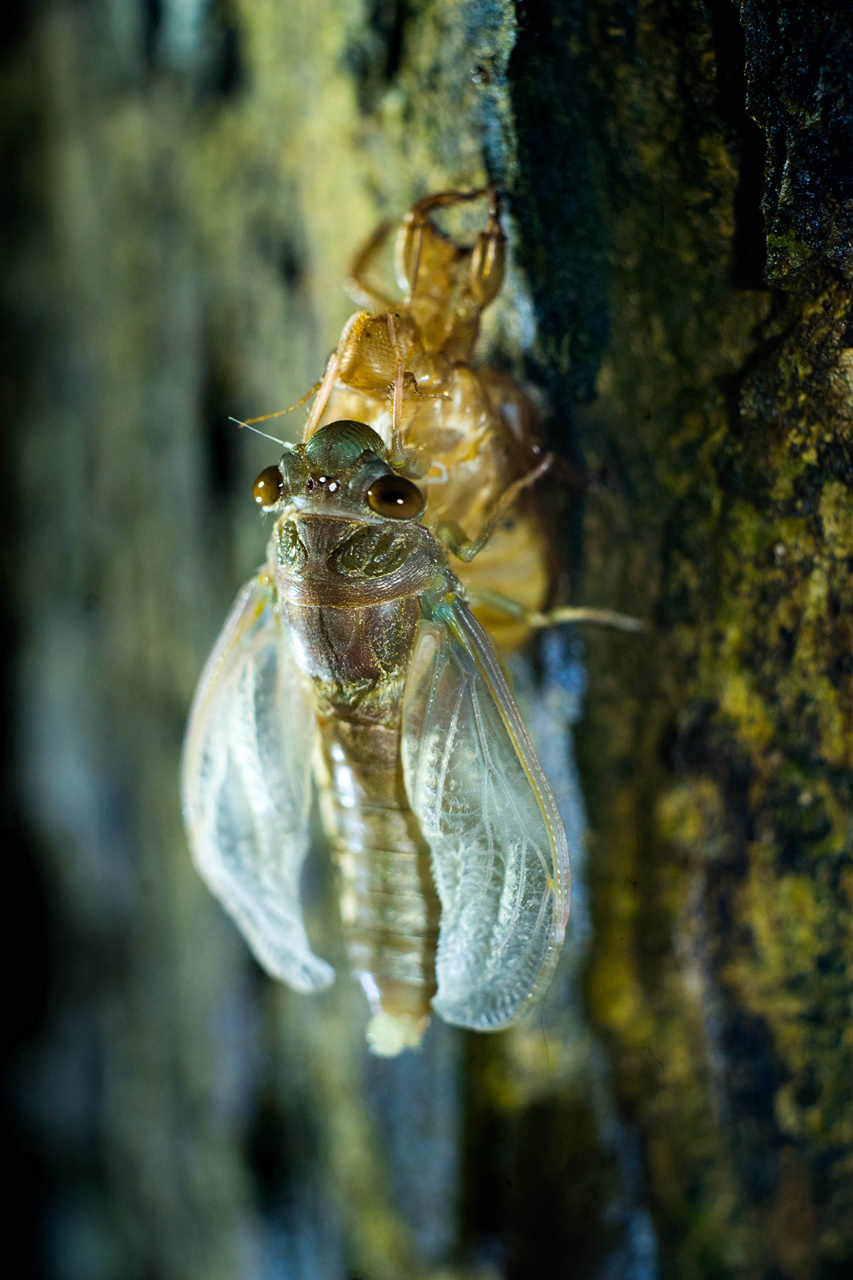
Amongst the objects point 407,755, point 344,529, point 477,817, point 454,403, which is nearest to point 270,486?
point 344,529

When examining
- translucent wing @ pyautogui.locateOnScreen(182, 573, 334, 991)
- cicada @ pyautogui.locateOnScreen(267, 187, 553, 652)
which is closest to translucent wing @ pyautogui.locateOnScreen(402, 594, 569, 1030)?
cicada @ pyautogui.locateOnScreen(267, 187, 553, 652)

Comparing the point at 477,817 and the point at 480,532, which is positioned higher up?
the point at 480,532

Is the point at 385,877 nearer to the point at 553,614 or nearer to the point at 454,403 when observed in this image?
the point at 553,614

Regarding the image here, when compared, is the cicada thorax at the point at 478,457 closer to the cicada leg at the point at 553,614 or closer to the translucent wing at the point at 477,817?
the cicada leg at the point at 553,614

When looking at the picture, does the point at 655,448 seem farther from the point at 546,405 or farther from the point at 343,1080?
the point at 343,1080

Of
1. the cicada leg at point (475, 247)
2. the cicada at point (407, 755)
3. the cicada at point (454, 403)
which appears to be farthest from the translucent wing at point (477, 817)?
the cicada leg at point (475, 247)

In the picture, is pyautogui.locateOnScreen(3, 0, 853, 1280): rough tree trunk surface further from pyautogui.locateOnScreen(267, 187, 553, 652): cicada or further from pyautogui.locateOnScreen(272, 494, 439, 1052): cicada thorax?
pyautogui.locateOnScreen(272, 494, 439, 1052): cicada thorax

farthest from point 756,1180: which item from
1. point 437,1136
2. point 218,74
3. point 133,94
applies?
point 133,94
